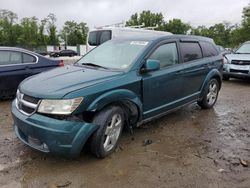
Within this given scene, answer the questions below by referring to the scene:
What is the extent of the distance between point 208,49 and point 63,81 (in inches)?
146

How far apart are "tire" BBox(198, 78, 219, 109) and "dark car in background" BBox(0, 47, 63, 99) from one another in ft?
13.8

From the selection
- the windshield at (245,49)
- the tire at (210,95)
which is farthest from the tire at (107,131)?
the windshield at (245,49)

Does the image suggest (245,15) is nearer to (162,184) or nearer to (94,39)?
(94,39)

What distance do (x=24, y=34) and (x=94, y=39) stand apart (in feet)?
150

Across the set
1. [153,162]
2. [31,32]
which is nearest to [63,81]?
[153,162]

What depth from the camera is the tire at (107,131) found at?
10.9 feet

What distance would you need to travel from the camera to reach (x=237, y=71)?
31.3ft

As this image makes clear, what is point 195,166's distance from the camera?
3445mm

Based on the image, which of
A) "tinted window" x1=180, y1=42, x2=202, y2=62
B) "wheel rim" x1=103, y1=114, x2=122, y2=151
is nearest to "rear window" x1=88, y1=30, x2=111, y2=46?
"tinted window" x1=180, y1=42, x2=202, y2=62

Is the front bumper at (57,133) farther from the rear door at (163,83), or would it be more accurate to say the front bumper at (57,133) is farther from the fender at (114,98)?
the rear door at (163,83)

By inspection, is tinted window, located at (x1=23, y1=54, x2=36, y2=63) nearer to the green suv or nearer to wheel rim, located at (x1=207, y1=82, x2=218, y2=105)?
the green suv

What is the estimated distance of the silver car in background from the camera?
9.25 metres

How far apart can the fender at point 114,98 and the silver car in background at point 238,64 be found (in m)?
6.75

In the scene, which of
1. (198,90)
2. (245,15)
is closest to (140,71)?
(198,90)
